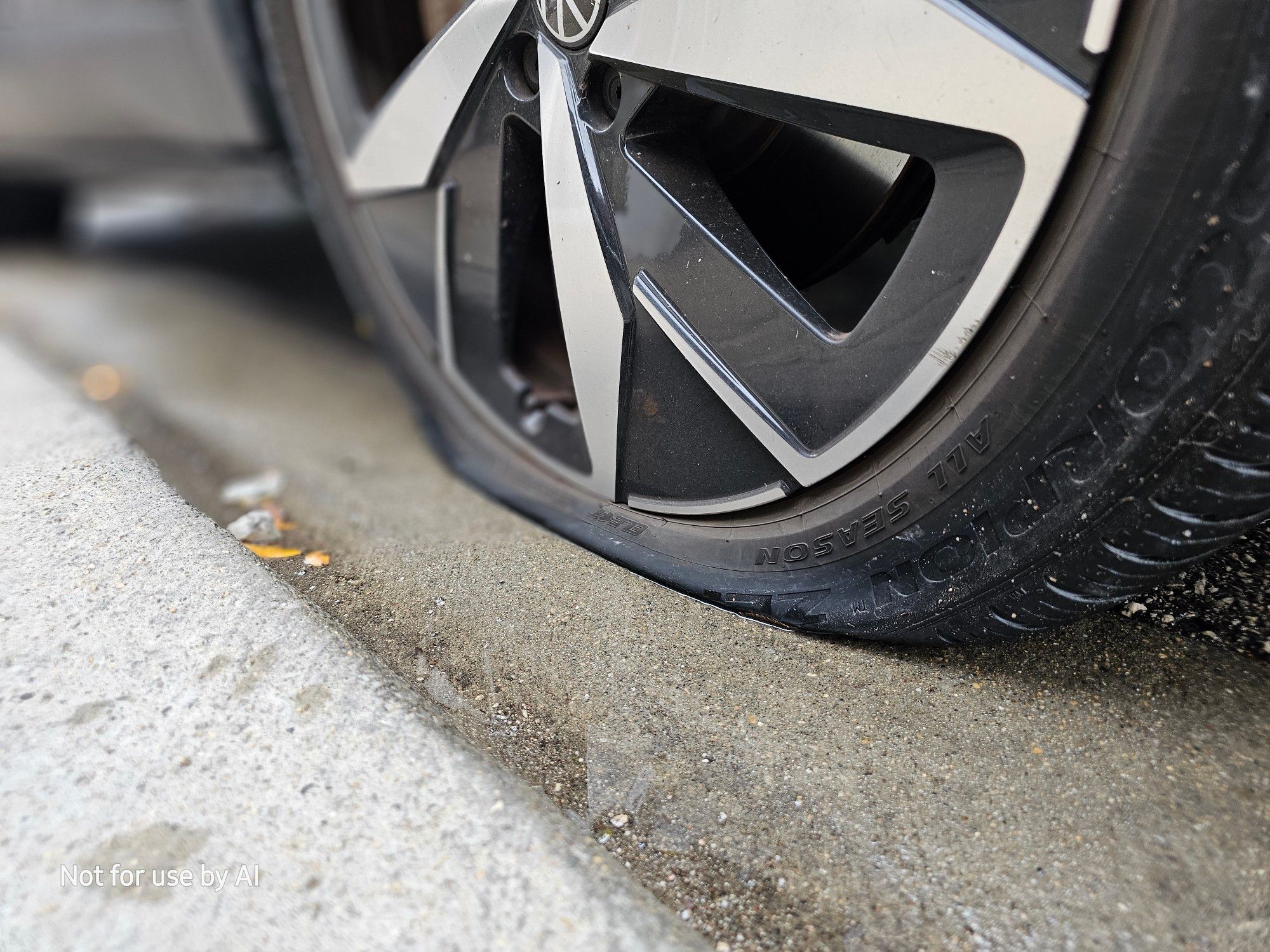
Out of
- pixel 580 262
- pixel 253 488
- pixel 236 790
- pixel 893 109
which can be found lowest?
pixel 253 488

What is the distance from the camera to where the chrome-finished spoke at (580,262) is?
1.01m

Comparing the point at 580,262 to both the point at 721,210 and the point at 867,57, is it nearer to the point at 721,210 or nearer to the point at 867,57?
the point at 721,210

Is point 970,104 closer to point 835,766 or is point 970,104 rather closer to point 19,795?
point 835,766

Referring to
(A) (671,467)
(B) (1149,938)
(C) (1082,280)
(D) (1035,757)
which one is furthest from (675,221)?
(B) (1149,938)

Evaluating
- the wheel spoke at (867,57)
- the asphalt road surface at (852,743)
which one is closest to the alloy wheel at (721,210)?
the wheel spoke at (867,57)

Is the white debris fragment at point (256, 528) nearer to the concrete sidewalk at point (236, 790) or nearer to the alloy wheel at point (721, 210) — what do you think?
the concrete sidewalk at point (236, 790)

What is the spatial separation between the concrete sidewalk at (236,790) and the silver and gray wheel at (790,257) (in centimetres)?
39

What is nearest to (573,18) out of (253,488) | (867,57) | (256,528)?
(867,57)

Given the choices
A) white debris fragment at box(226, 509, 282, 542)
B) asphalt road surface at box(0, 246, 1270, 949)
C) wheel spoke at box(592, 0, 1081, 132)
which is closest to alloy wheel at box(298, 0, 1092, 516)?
wheel spoke at box(592, 0, 1081, 132)

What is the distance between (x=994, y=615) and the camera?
0.84m

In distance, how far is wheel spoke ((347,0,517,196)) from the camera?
1.09 meters

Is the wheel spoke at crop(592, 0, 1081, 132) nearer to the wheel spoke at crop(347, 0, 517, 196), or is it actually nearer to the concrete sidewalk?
the wheel spoke at crop(347, 0, 517, 196)

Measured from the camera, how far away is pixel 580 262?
105 centimetres

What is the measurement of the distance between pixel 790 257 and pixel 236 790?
2.51ft
